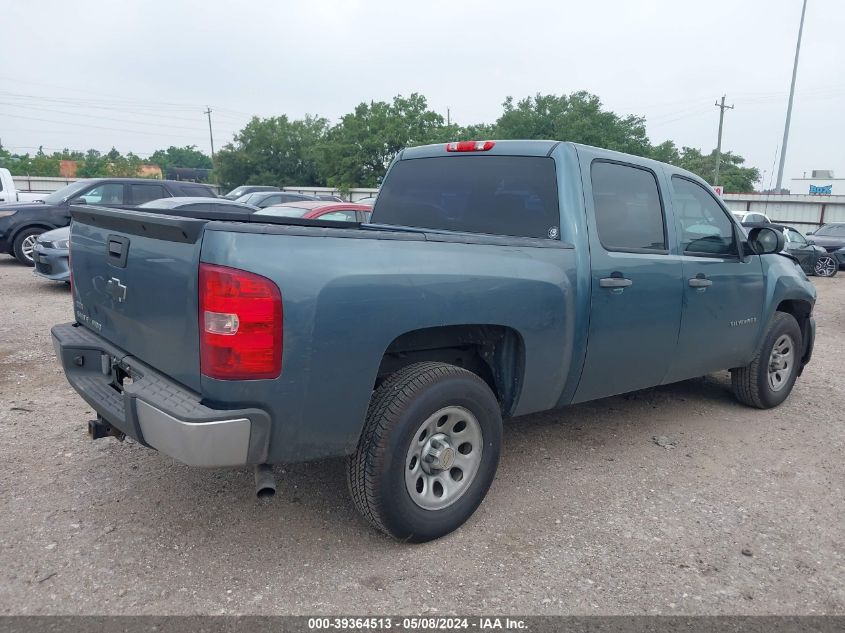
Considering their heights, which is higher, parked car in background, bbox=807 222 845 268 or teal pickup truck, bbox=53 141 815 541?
teal pickup truck, bbox=53 141 815 541

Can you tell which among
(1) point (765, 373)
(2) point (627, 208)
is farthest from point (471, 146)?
(1) point (765, 373)

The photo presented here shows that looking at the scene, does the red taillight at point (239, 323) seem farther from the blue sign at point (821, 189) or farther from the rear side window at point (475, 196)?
the blue sign at point (821, 189)

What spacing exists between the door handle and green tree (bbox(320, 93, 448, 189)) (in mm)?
42381

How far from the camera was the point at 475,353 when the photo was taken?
3.61 metres

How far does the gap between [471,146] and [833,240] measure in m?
19.1

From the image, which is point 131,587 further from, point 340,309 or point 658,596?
point 658,596

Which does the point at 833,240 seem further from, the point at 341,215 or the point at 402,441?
the point at 402,441

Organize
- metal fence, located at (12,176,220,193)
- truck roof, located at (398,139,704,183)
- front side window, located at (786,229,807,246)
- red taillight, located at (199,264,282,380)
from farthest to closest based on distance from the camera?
metal fence, located at (12,176,220,193) < front side window, located at (786,229,807,246) < truck roof, located at (398,139,704,183) < red taillight, located at (199,264,282,380)

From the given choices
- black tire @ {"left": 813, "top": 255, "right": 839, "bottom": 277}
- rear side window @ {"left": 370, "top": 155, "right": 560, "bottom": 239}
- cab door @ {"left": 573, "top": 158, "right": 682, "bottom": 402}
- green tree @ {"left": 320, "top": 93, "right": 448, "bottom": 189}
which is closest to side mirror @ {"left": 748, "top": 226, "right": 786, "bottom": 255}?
cab door @ {"left": 573, "top": 158, "right": 682, "bottom": 402}

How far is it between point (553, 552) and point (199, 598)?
5.27 ft

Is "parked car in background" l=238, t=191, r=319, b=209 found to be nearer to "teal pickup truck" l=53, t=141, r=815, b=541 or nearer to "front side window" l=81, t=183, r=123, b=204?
"front side window" l=81, t=183, r=123, b=204

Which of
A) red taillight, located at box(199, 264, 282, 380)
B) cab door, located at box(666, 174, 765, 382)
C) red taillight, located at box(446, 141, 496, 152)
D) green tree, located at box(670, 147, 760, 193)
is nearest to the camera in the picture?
red taillight, located at box(199, 264, 282, 380)

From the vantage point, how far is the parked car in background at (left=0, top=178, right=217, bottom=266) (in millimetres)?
11664

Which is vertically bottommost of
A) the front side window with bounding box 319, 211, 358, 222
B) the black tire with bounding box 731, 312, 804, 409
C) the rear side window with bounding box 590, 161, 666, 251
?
the black tire with bounding box 731, 312, 804, 409
